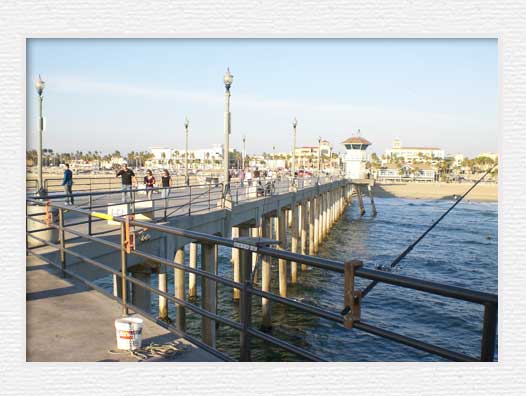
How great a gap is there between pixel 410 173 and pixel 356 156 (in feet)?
251

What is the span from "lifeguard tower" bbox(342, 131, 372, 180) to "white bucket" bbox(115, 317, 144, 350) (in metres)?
55.2

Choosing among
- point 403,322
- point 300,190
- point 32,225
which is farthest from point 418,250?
point 32,225

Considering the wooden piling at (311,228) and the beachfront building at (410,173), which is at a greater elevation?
the beachfront building at (410,173)

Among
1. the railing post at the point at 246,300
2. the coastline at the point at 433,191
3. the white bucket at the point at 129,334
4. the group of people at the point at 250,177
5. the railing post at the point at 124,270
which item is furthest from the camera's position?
the coastline at the point at 433,191

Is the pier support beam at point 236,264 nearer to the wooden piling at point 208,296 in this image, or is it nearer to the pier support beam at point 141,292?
the wooden piling at point 208,296

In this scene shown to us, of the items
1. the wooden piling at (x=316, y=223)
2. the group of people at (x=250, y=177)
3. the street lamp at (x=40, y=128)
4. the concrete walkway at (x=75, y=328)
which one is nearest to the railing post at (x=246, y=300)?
the concrete walkway at (x=75, y=328)

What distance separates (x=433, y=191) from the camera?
85.4 meters

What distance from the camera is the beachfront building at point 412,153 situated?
160 m

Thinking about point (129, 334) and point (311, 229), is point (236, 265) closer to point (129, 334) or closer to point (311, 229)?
point (129, 334)

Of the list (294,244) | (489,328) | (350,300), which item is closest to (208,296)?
(350,300)

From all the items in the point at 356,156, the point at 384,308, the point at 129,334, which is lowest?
the point at 384,308

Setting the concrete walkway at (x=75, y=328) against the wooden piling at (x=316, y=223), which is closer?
the concrete walkway at (x=75, y=328)
